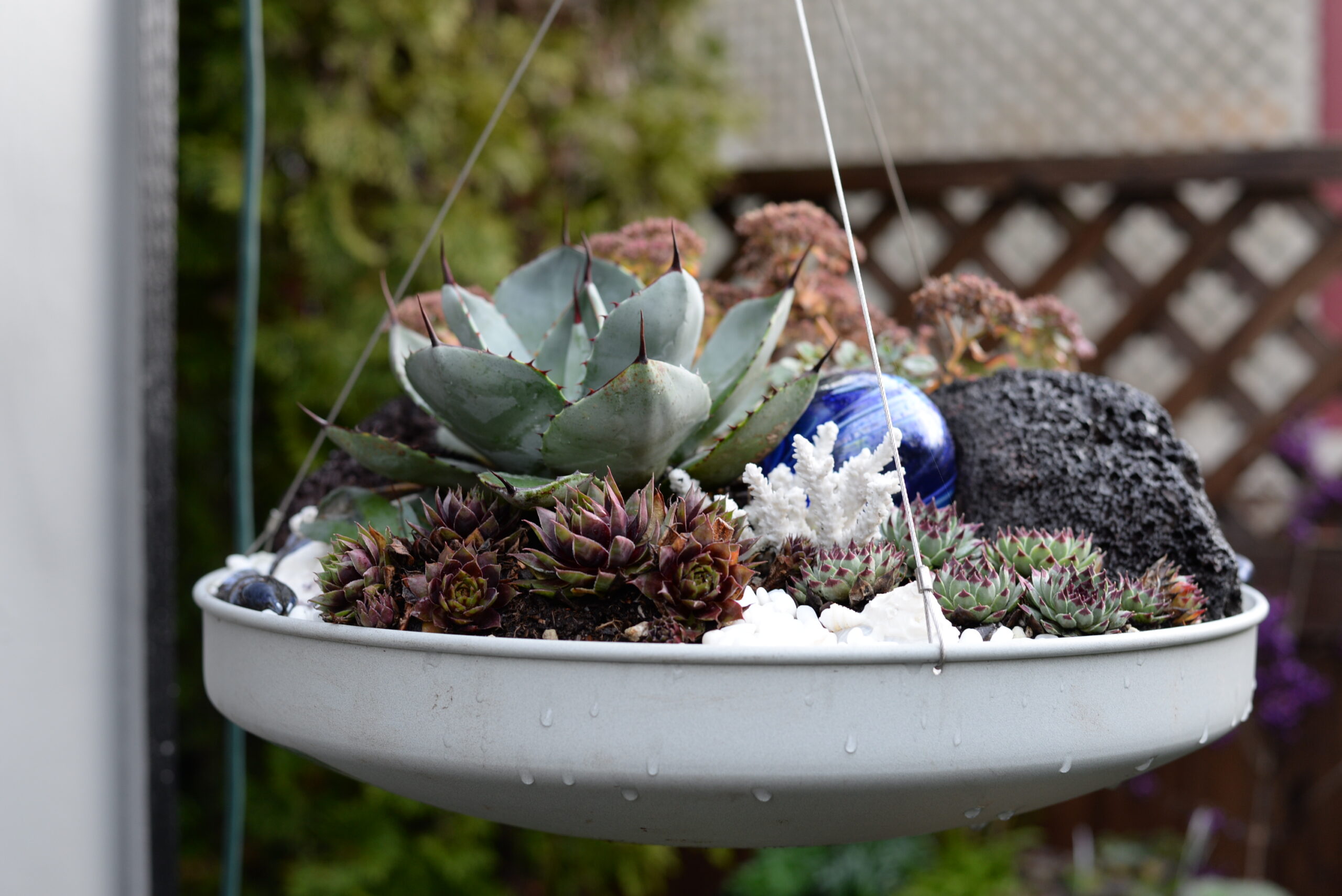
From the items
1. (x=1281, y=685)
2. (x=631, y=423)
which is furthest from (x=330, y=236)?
(x=1281, y=685)

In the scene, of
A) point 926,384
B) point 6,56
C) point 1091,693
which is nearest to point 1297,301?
point 926,384

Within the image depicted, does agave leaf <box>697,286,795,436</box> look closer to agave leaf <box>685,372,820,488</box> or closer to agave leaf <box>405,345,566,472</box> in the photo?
agave leaf <box>685,372,820,488</box>

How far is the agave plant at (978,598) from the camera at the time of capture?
674mm

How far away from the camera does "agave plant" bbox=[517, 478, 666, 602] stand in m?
0.64

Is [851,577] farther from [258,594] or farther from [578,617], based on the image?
[258,594]

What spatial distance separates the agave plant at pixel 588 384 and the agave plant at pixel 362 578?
0.08 m

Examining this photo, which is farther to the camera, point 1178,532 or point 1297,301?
point 1297,301

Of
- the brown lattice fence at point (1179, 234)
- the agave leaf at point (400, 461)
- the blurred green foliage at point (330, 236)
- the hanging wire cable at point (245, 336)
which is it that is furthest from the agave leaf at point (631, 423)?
the brown lattice fence at point (1179, 234)

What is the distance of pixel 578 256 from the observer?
94 cm

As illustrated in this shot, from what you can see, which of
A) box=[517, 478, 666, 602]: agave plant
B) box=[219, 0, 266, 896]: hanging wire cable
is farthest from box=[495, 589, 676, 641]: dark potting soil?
box=[219, 0, 266, 896]: hanging wire cable

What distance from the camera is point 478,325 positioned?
2.85ft

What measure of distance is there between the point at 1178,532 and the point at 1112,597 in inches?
7.6

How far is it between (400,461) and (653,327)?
23 cm

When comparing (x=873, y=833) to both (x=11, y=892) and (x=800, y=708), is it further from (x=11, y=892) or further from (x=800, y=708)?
(x=11, y=892)
